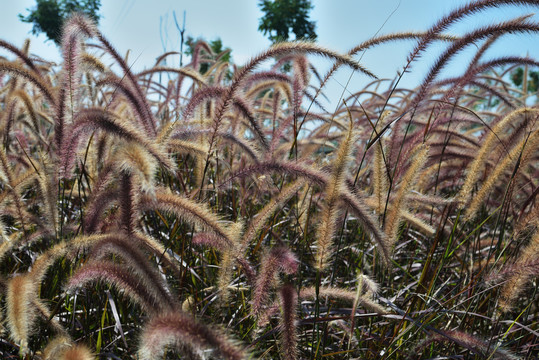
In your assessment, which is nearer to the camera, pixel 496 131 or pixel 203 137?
pixel 496 131

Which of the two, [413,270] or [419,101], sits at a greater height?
[419,101]

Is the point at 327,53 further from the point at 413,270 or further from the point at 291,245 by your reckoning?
the point at 413,270

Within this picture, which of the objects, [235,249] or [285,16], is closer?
[235,249]

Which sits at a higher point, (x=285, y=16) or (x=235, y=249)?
(x=285, y=16)

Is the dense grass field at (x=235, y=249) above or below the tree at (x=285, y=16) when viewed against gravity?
below

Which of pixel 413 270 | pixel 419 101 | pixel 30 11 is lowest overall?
pixel 413 270

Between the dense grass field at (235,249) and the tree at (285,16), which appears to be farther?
the tree at (285,16)

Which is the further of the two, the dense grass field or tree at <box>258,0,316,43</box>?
tree at <box>258,0,316,43</box>

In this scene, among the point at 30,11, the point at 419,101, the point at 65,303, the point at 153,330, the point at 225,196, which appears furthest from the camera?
the point at 30,11

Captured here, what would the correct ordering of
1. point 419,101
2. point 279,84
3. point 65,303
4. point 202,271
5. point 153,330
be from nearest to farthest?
point 153,330 < point 65,303 < point 419,101 < point 202,271 < point 279,84

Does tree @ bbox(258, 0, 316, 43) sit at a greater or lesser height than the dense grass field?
greater

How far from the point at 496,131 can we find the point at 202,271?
159 centimetres

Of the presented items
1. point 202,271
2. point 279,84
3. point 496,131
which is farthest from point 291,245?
point 496,131

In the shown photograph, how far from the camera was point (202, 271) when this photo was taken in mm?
2420
